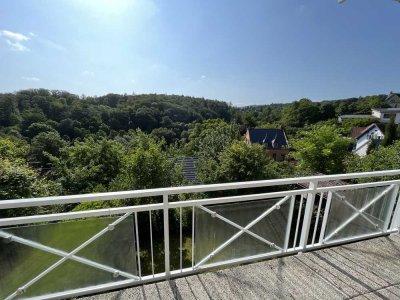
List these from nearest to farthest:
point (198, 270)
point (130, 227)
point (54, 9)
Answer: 1. point (130, 227)
2. point (198, 270)
3. point (54, 9)

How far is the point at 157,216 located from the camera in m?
6.22

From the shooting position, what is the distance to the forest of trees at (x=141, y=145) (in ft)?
24.4

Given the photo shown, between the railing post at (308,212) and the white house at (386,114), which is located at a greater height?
the white house at (386,114)

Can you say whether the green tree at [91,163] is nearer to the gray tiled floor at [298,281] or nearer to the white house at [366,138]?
the gray tiled floor at [298,281]

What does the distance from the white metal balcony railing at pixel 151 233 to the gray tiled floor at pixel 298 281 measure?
9 cm

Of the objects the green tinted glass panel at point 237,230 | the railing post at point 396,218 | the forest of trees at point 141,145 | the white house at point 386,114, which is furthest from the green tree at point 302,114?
the green tinted glass panel at point 237,230

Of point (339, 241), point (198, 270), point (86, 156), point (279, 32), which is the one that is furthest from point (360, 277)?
point (86, 156)

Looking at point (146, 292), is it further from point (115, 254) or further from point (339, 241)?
point (339, 241)

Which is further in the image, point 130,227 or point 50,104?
point 50,104

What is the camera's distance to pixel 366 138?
25141 millimetres

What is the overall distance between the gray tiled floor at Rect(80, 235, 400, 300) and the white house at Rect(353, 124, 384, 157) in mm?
25736

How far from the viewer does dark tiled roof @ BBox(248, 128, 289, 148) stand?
83.6 ft

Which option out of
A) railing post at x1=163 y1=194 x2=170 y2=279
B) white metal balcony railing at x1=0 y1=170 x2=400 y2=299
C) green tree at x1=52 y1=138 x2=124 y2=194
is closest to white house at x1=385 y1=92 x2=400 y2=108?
green tree at x1=52 y1=138 x2=124 y2=194

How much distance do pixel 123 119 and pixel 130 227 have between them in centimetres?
3607
